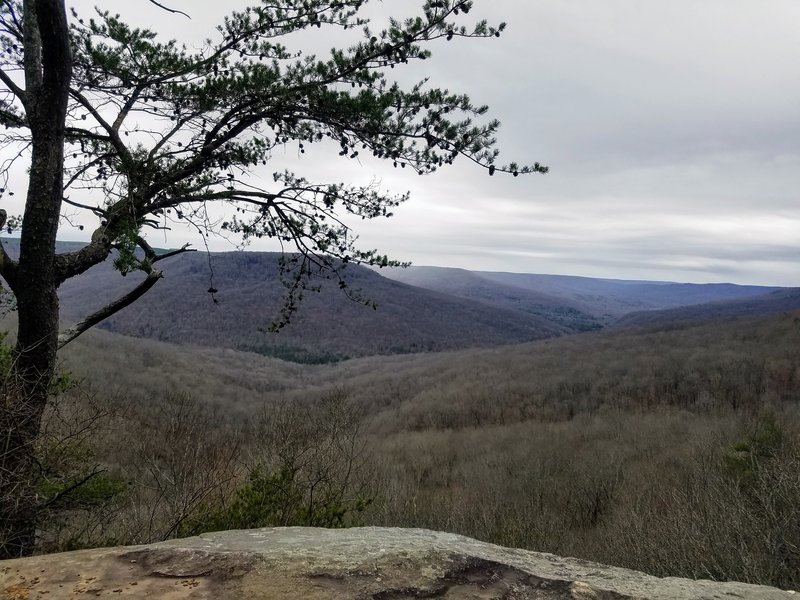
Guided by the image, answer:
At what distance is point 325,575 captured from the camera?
256 cm

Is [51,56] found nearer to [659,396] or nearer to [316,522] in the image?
[316,522]

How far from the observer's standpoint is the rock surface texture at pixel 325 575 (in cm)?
240

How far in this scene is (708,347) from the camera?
152ft

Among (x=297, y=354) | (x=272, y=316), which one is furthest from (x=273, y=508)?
(x=272, y=316)

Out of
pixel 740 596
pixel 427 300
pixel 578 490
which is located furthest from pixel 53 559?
pixel 427 300

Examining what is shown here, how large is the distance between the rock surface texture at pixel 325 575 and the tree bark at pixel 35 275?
164 centimetres

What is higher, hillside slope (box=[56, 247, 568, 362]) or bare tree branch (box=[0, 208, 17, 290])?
bare tree branch (box=[0, 208, 17, 290])

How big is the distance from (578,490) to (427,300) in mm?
132286

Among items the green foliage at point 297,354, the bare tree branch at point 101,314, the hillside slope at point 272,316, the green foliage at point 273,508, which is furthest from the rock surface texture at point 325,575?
the green foliage at point 297,354

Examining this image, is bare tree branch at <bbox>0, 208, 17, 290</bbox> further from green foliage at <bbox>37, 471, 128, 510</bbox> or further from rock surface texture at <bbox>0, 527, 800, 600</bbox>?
rock surface texture at <bbox>0, 527, 800, 600</bbox>

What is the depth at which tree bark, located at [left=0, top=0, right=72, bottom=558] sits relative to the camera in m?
3.85

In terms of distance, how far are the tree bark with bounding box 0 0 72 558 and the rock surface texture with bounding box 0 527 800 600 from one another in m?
1.64

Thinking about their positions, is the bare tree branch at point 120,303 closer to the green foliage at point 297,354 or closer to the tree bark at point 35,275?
the tree bark at point 35,275

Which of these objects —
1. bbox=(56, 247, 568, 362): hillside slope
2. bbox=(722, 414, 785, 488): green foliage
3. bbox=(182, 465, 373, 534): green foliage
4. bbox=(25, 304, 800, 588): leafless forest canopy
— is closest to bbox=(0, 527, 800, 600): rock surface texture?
bbox=(25, 304, 800, 588): leafless forest canopy
